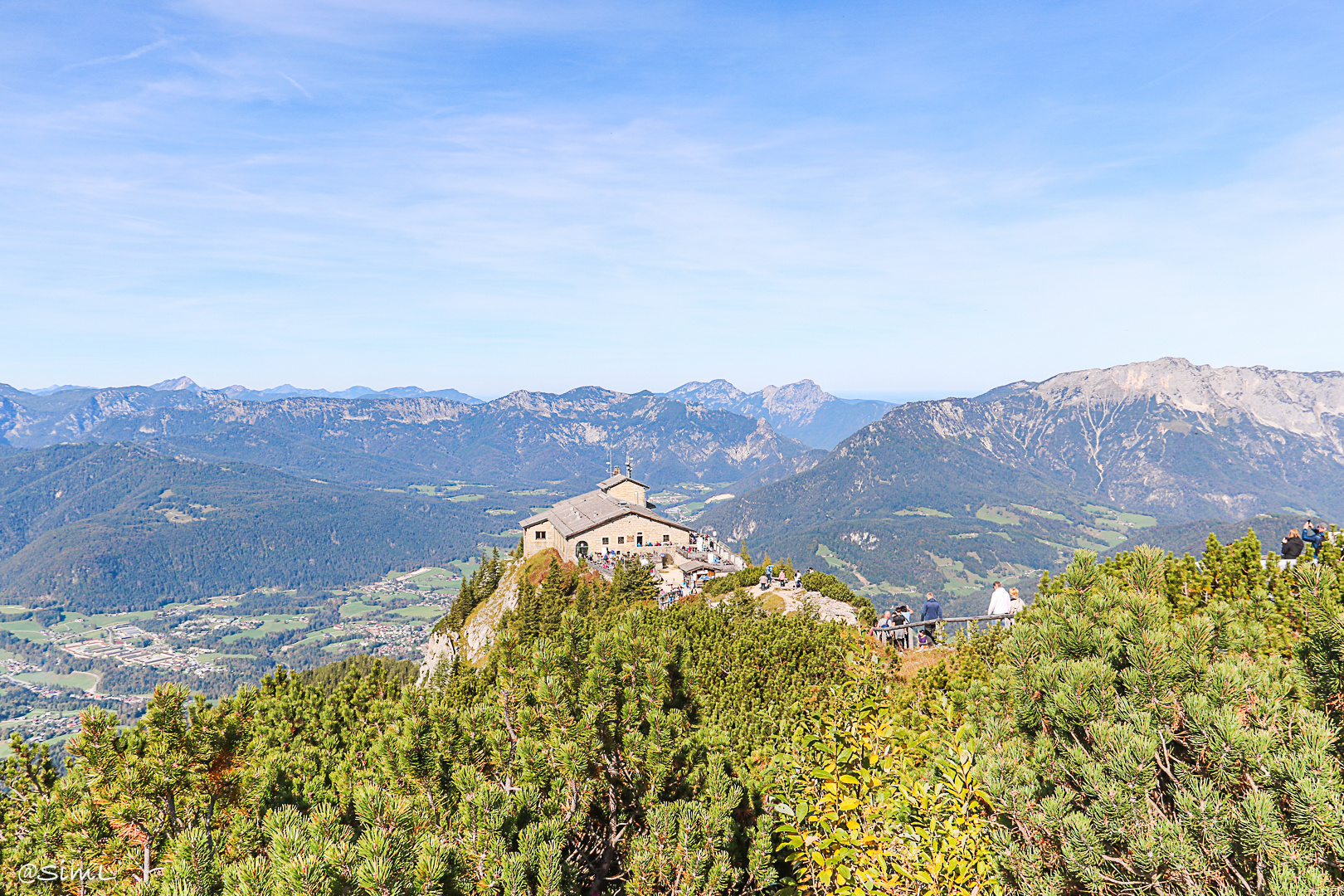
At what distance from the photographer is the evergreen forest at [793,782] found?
4523 millimetres

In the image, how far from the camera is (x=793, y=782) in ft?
24.4

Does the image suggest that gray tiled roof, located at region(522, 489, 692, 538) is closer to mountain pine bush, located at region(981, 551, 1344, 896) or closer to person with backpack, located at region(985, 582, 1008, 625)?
person with backpack, located at region(985, 582, 1008, 625)

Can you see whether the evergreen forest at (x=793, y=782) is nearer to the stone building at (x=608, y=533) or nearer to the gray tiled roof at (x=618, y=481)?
the stone building at (x=608, y=533)

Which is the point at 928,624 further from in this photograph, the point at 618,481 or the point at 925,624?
the point at 618,481

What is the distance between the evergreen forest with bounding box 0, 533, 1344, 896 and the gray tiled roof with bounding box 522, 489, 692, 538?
199 feet

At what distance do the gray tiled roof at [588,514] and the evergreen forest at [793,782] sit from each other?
6052 centimetres

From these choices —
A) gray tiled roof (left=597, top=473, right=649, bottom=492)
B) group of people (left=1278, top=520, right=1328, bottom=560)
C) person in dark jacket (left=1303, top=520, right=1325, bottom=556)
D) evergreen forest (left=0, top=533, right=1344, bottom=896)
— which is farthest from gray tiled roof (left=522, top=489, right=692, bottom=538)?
evergreen forest (left=0, top=533, right=1344, bottom=896)

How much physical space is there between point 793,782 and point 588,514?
69.3 metres

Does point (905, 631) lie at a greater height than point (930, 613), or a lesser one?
lesser

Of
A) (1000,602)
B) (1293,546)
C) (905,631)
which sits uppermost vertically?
(1293,546)

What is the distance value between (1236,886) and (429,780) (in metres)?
6.94

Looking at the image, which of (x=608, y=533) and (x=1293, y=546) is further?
(x=608, y=533)

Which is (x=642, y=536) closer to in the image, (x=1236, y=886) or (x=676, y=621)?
(x=676, y=621)

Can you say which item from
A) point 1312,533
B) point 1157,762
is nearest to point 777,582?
point 1312,533
